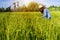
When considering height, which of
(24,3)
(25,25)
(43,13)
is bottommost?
(25,25)

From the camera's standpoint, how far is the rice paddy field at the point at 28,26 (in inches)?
57.8

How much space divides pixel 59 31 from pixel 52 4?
11.2 inches

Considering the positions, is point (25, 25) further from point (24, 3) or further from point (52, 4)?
point (52, 4)

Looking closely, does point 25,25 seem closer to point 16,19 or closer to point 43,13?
point 16,19

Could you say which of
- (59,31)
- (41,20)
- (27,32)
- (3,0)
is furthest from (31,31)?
(3,0)

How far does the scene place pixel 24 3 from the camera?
1.54 metres

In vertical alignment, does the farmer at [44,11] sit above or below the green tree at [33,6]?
below

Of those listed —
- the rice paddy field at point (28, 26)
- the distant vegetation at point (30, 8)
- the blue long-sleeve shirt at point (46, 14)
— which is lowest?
the rice paddy field at point (28, 26)

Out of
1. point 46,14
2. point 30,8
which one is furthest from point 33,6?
point 46,14

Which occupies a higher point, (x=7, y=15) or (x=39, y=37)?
(x=7, y=15)

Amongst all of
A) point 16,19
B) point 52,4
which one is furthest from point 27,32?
point 52,4

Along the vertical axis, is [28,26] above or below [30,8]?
below

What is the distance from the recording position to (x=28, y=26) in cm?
150

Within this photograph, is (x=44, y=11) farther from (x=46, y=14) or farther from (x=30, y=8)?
(x=30, y=8)
